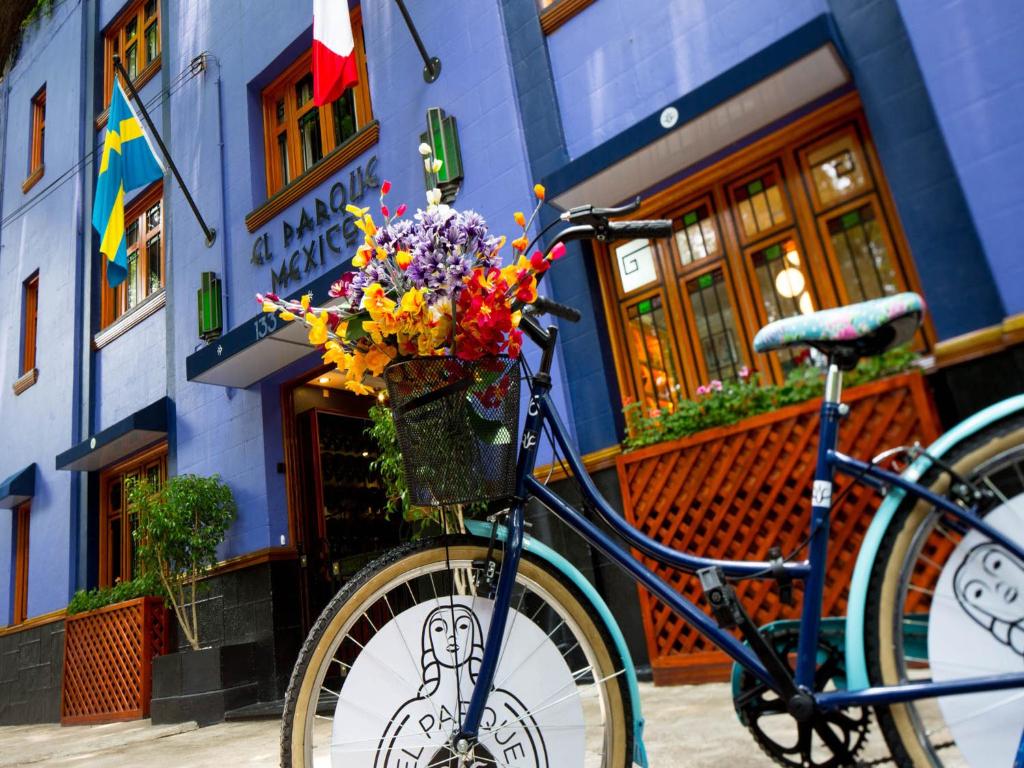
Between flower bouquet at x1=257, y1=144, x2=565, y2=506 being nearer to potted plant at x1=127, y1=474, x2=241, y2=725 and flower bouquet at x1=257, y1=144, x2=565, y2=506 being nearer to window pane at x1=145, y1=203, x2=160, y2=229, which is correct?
potted plant at x1=127, y1=474, x2=241, y2=725

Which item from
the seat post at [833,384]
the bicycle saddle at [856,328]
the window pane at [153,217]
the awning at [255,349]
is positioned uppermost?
the window pane at [153,217]

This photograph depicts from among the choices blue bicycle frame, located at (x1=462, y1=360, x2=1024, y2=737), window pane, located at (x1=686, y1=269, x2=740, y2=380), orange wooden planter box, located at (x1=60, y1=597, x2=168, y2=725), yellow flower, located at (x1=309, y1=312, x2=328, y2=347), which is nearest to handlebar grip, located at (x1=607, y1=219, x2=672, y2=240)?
blue bicycle frame, located at (x1=462, y1=360, x2=1024, y2=737)

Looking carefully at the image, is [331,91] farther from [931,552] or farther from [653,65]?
[931,552]

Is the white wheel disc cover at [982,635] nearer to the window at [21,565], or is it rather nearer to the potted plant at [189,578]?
the potted plant at [189,578]

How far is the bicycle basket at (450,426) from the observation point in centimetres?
135

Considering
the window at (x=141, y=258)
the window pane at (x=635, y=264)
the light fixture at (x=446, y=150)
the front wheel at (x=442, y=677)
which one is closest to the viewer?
the front wheel at (x=442, y=677)

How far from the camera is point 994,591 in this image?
1.27m

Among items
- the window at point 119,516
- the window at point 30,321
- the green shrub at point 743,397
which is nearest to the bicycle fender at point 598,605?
the green shrub at point 743,397

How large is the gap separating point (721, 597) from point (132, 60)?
34.1 ft

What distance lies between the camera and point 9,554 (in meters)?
9.06

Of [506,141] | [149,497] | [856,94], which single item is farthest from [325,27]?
[149,497]

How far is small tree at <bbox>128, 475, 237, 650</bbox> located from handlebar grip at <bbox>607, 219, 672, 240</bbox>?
529 cm

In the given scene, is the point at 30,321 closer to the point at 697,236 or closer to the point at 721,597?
the point at 697,236

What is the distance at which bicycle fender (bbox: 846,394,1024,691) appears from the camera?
1.25m
